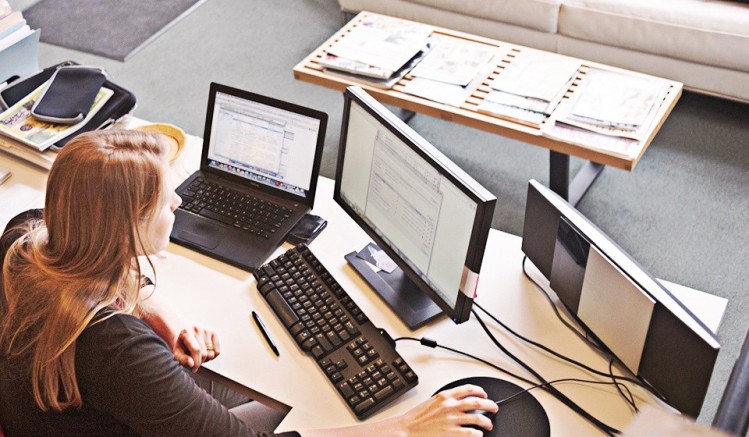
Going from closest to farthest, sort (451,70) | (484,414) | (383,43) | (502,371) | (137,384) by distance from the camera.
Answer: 1. (137,384)
2. (484,414)
3. (502,371)
4. (451,70)
5. (383,43)

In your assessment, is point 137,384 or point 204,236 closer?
point 137,384

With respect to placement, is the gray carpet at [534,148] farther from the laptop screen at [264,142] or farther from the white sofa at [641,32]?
the laptop screen at [264,142]

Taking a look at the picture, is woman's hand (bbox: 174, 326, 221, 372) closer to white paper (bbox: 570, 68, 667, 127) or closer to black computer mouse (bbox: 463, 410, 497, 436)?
black computer mouse (bbox: 463, 410, 497, 436)

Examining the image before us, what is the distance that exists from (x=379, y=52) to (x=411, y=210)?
1.43 meters

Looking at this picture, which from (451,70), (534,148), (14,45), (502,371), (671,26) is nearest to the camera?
(502,371)

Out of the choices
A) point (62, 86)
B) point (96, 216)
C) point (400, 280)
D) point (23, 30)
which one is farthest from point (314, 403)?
point (23, 30)

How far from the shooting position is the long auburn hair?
54.3 inches

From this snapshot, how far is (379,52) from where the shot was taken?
9.66 feet

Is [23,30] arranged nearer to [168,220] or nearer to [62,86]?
[62,86]

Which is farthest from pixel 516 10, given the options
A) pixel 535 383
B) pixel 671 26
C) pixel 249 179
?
pixel 535 383

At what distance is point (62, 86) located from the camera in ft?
7.49

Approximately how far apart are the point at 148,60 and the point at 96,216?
2.75 metres

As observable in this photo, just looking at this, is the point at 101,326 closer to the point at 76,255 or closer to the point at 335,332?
the point at 76,255

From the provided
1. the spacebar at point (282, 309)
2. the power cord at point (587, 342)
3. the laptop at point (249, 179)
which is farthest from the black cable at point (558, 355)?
the laptop at point (249, 179)
